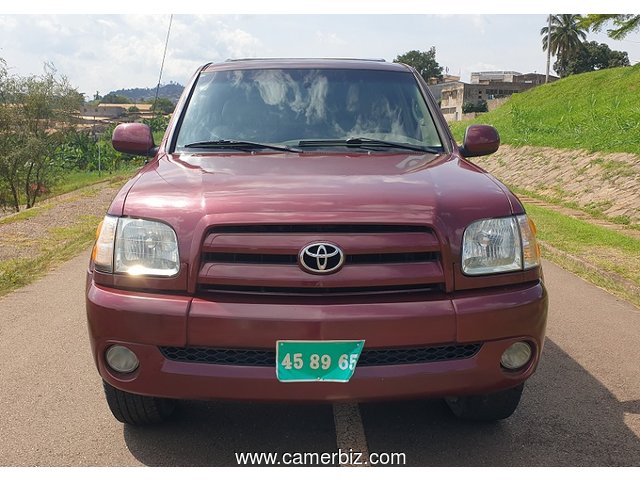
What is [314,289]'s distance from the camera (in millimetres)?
2760

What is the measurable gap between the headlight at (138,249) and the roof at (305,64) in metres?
1.87

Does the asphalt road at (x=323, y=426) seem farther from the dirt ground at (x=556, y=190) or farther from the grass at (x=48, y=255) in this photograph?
the dirt ground at (x=556, y=190)

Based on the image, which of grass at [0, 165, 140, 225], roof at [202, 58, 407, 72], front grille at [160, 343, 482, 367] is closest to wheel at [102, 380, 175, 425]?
front grille at [160, 343, 482, 367]

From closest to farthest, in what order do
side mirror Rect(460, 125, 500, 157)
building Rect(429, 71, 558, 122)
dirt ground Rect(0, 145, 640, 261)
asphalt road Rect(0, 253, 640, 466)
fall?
asphalt road Rect(0, 253, 640, 466) < side mirror Rect(460, 125, 500, 157) < dirt ground Rect(0, 145, 640, 261) < building Rect(429, 71, 558, 122)

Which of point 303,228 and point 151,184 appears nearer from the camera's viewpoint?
point 303,228

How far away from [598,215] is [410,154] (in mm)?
9366

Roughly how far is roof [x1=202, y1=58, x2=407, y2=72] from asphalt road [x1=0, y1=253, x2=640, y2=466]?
2131 millimetres

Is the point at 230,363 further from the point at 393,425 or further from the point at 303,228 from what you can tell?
the point at 393,425

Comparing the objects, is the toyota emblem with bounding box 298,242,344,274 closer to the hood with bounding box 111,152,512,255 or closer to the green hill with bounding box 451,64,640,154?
the hood with bounding box 111,152,512,255

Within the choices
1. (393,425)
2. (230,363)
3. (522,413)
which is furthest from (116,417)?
(522,413)

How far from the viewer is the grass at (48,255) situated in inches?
276

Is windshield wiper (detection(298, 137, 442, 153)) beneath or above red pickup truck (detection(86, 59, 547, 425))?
above

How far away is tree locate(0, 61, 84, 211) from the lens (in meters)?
37.0

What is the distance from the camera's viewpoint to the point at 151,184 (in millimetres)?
3141
